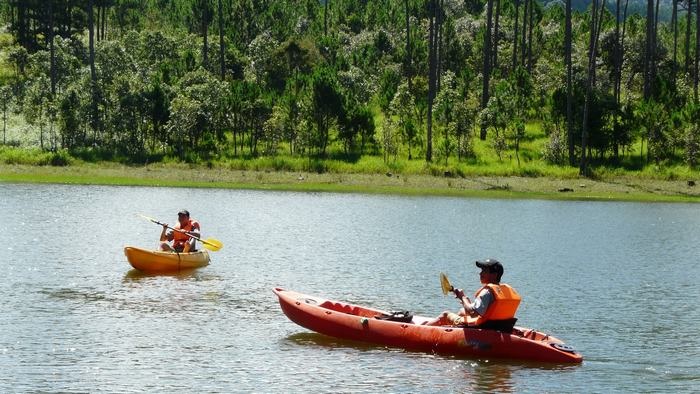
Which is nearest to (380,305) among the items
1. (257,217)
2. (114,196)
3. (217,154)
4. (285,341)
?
(285,341)

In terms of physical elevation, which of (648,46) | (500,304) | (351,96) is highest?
(648,46)

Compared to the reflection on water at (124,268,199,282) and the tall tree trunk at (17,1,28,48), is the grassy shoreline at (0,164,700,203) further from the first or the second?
the reflection on water at (124,268,199,282)

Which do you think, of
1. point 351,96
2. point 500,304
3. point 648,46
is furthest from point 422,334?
point 648,46

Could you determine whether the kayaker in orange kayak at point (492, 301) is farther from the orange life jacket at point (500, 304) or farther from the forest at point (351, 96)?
the forest at point (351, 96)

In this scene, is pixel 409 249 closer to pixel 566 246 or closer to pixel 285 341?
pixel 566 246

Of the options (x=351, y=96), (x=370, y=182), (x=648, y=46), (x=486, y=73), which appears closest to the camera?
(x=370, y=182)

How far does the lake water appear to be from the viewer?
23.3 metres

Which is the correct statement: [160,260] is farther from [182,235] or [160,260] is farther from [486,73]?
[486,73]

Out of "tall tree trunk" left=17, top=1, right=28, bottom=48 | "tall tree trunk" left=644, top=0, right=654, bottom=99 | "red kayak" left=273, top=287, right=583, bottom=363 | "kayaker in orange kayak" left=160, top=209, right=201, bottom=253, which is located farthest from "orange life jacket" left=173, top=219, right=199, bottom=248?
"tall tree trunk" left=17, top=1, right=28, bottom=48

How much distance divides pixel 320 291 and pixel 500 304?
11052 mm

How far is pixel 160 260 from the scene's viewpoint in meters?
37.5

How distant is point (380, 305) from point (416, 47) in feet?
252

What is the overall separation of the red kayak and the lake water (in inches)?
12.8

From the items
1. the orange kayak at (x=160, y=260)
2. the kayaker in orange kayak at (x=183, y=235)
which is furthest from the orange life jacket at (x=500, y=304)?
the kayaker in orange kayak at (x=183, y=235)
